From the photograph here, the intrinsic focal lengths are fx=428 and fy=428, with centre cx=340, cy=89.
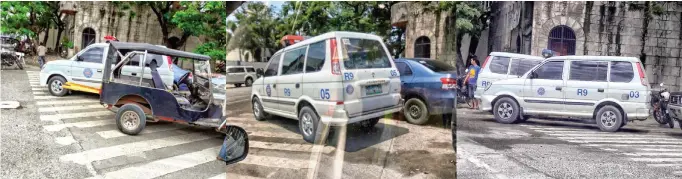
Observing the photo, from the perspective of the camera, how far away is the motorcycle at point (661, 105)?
2.43 meters

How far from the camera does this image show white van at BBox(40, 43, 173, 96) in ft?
8.77

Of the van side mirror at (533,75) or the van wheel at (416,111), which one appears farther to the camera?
the van side mirror at (533,75)

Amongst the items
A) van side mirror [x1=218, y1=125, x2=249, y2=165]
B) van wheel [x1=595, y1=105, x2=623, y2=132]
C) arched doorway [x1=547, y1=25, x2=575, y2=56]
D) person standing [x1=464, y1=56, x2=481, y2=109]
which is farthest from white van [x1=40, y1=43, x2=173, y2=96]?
van wheel [x1=595, y1=105, x2=623, y2=132]

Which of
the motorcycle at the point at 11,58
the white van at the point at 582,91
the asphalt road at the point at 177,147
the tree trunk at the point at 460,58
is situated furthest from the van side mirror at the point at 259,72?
the motorcycle at the point at 11,58

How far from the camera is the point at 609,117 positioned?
2434mm

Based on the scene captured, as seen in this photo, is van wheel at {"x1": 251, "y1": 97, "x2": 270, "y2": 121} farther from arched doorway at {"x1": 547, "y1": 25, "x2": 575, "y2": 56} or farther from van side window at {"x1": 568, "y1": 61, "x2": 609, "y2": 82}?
van side window at {"x1": 568, "y1": 61, "x2": 609, "y2": 82}

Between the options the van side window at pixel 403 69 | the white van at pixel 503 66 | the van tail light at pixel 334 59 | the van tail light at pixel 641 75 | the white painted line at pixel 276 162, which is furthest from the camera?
the van tail light at pixel 641 75

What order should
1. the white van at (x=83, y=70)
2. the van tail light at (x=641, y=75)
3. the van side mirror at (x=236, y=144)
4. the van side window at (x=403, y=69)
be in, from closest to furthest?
the van side window at (x=403, y=69) < the van side mirror at (x=236, y=144) < the van tail light at (x=641, y=75) < the white van at (x=83, y=70)

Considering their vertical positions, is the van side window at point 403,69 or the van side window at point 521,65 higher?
the van side window at point 521,65

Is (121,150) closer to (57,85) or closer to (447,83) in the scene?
(57,85)

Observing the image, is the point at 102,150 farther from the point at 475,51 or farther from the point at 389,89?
the point at 475,51

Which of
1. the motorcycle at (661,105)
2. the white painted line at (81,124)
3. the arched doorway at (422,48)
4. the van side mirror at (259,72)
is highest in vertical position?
the arched doorway at (422,48)

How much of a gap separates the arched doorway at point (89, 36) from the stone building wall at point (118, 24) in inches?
0.6

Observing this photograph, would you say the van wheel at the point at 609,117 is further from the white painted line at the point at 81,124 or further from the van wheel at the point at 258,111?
the white painted line at the point at 81,124
